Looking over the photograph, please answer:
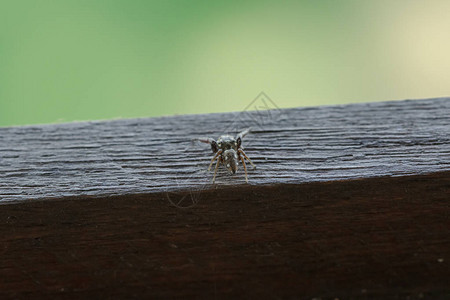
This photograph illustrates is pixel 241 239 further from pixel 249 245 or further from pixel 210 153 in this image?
pixel 210 153

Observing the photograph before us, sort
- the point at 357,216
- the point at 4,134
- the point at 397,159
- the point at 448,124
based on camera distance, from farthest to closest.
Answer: the point at 4,134
the point at 448,124
the point at 397,159
the point at 357,216

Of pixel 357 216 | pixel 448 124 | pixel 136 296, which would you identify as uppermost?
pixel 448 124

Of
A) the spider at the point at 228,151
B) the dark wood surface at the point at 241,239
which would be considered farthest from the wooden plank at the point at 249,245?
the spider at the point at 228,151

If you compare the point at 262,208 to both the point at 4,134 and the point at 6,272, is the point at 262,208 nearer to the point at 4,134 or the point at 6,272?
the point at 6,272

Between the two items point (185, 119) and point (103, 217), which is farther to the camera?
point (185, 119)

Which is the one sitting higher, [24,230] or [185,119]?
[185,119]

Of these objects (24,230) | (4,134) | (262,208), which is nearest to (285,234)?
(262,208)
